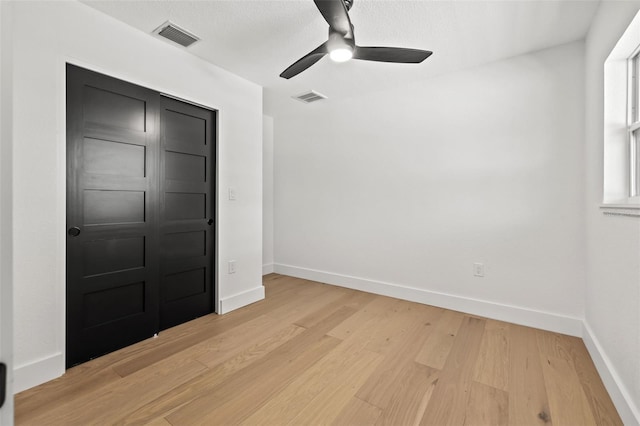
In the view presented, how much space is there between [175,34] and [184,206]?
1.44 metres

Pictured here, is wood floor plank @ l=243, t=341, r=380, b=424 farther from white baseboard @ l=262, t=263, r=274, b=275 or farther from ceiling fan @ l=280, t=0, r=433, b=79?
white baseboard @ l=262, t=263, r=274, b=275

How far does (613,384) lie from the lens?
1.57 metres

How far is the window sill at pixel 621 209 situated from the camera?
1.36 meters

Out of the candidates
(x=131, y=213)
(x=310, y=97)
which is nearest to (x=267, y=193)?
(x=310, y=97)

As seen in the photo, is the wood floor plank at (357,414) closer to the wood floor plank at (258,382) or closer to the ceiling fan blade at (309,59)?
the wood floor plank at (258,382)

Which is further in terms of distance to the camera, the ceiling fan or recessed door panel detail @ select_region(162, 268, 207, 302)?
recessed door panel detail @ select_region(162, 268, 207, 302)

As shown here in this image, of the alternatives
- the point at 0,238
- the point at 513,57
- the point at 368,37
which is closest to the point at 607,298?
the point at 513,57

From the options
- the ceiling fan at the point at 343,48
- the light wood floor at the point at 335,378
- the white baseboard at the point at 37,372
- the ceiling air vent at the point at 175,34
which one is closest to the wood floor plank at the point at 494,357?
the light wood floor at the point at 335,378

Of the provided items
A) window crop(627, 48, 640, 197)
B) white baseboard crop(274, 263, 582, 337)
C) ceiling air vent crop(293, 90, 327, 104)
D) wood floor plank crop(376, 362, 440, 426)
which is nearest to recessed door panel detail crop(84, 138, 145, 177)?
ceiling air vent crop(293, 90, 327, 104)

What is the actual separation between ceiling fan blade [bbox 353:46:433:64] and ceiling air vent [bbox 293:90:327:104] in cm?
166

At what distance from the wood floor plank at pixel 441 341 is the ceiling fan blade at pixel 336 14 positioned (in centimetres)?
225

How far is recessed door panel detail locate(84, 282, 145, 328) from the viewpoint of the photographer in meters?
2.01

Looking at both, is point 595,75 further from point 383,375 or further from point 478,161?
point 383,375

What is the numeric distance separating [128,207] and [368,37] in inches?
93.5
